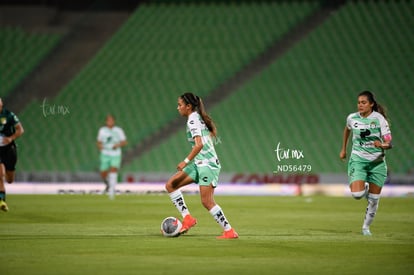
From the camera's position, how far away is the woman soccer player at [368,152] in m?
14.0

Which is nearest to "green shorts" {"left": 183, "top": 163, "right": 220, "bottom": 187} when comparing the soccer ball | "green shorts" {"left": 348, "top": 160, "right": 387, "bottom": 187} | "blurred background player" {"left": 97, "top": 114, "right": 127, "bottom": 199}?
the soccer ball

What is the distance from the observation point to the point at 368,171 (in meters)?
14.2

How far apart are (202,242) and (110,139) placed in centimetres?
1418

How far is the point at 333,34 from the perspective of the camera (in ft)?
111

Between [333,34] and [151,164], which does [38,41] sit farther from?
[333,34]

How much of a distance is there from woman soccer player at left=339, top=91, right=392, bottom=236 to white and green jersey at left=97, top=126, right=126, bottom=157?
1299 cm

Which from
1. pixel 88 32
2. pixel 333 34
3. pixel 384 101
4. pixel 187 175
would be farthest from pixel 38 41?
pixel 187 175

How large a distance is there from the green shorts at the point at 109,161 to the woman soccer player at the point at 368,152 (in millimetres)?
12899

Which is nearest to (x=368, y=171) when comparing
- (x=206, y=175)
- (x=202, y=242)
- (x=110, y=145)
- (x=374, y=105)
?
(x=374, y=105)

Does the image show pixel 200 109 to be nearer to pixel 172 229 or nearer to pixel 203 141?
pixel 203 141

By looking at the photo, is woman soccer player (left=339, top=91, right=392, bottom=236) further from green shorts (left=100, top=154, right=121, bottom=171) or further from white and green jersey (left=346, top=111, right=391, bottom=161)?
green shorts (left=100, top=154, right=121, bottom=171)

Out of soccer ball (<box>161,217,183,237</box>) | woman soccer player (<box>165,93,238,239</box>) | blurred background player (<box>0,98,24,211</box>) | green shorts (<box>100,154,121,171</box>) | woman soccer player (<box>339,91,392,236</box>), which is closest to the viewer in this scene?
woman soccer player (<box>165,93,238,239</box>)

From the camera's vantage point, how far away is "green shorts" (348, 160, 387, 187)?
14094 mm

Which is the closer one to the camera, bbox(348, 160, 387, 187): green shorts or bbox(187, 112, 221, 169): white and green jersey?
bbox(187, 112, 221, 169): white and green jersey
